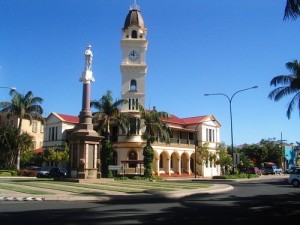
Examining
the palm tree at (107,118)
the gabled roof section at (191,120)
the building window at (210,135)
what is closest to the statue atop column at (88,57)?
the palm tree at (107,118)

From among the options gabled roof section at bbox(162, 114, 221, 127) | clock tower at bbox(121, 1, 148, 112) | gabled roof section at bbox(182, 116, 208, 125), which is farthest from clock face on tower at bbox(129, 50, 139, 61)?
gabled roof section at bbox(182, 116, 208, 125)

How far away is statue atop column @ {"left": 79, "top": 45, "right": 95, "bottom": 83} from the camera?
34.4m

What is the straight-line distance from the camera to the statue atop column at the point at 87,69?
34.4m

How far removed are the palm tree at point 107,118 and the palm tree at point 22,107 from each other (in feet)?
48.5

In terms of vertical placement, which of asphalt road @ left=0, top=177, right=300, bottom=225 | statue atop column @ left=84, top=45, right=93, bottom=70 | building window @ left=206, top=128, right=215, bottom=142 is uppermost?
statue atop column @ left=84, top=45, right=93, bottom=70

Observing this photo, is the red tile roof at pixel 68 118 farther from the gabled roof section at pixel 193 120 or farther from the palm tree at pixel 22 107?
the gabled roof section at pixel 193 120

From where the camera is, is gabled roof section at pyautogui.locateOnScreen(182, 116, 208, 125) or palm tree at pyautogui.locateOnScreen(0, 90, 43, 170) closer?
palm tree at pyautogui.locateOnScreen(0, 90, 43, 170)

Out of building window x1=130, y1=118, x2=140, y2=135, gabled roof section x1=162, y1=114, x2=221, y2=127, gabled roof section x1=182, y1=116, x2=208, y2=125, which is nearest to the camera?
building window x1=130, y1=118, x2=140, y2=135

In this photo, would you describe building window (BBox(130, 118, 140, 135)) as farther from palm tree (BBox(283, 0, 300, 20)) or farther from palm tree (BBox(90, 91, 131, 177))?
palm tree (BBox(283, 0, 300, 20))

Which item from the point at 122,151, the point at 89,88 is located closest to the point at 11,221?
the point at 89,88

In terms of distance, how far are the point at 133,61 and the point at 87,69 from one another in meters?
21.1

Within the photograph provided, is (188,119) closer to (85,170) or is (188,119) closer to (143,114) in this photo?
(143,114)

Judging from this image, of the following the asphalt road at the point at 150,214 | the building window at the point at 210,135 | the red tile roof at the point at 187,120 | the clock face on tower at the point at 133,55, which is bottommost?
the asphalt road at the point at 150,214

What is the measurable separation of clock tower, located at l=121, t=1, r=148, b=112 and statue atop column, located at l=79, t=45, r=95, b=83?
18060mm
